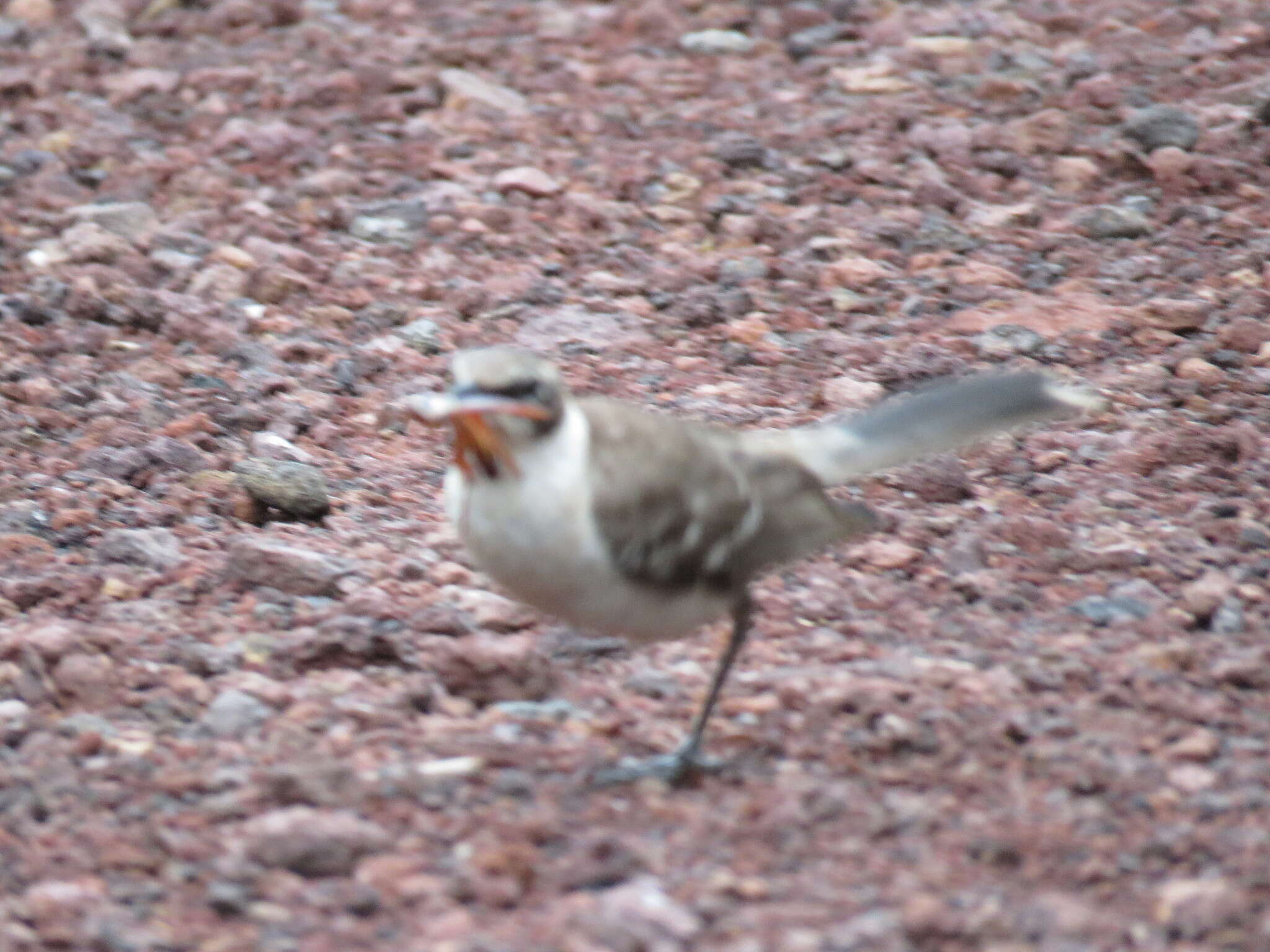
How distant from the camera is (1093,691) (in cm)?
495

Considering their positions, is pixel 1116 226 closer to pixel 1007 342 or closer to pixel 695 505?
pixel 1007 342

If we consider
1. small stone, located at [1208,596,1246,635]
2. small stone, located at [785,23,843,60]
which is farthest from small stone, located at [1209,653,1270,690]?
small stone, located at [785,23,843,60]

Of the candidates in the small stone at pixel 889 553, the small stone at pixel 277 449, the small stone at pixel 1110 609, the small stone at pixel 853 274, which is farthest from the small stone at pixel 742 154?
the small stone at pixel 1110 609

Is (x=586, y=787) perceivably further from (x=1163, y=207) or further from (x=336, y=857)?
(x=1163, y=207)

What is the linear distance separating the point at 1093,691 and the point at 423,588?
2034 mm

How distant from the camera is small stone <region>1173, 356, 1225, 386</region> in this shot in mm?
6816

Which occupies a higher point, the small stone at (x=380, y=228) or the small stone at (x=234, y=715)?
the small stone at (x=234, y=715)

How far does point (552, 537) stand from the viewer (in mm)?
4480

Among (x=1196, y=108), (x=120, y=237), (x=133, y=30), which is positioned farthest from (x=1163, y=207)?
(x=133, y=30)

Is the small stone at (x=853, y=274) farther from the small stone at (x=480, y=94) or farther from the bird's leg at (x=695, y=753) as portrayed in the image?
the bird's leg at (x=695, y=753)

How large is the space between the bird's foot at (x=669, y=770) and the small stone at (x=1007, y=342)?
2.90m

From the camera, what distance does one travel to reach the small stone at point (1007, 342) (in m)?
7.10

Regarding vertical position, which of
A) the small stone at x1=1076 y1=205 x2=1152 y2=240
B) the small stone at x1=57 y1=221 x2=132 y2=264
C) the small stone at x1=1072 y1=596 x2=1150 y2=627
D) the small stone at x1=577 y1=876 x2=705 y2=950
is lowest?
the small stone at x1=57 y1=221 x2=132 y2=264

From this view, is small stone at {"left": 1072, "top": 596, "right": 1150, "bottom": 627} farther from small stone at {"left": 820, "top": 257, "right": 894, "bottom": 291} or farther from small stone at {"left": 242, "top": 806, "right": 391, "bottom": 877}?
small stone at {"left": 820, "top": 257, "right": 894, "bottom": 291}
